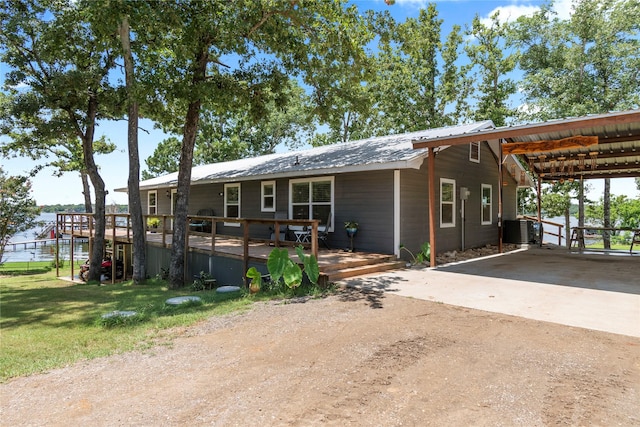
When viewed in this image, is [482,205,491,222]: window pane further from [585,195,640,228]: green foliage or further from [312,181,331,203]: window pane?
[585,195,640,228]: green foliage

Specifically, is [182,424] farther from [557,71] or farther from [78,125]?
[557,71]

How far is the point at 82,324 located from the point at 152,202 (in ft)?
48.1

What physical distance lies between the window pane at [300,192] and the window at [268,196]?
96 centimetres

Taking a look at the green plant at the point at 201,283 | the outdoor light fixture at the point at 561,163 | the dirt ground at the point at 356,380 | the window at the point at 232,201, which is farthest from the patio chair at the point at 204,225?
the outdoor light fixture at the point at 561,163

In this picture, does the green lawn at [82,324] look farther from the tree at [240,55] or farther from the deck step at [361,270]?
the tree at [240,55]

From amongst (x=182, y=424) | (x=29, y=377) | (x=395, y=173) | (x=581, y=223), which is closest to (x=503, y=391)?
(x=182, y=424)

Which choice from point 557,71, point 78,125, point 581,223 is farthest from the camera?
point 557,71

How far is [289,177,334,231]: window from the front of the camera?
10438 millimetres

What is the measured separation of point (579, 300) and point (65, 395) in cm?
643

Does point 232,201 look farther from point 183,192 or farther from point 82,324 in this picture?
point 82,324

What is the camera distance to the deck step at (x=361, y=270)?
7012mm

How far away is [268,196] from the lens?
40.3 ft

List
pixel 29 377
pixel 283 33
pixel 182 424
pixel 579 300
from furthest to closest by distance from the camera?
pixel 283 33
pixel 579 300
pixel 29 377
pixel 182 424

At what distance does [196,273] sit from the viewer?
33.2 ft
